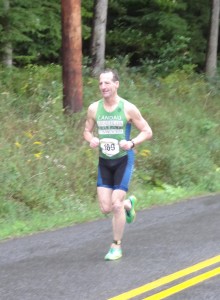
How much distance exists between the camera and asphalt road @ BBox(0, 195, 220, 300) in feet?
20.2

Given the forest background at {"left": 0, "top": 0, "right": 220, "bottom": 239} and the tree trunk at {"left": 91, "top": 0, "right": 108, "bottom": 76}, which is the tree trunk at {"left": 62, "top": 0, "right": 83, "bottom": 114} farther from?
the tree trunk at {"left": 91, "top": 0, "right": 108, "bottom": 76}

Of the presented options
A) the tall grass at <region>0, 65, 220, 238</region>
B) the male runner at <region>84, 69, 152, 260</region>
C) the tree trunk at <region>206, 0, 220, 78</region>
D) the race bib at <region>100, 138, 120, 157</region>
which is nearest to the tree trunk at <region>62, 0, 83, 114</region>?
the tall grass at <region>0, 65, 220, 238</region>

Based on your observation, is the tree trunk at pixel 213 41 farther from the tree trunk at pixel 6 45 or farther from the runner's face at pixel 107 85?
the runner's face at pixel 107 85

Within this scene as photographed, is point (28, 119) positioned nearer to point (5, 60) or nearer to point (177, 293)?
point (5, 60)

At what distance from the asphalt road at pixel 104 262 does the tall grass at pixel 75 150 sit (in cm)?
Result: 85

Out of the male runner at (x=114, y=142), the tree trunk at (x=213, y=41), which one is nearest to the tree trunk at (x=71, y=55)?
the male runner at (x=114, y=142)

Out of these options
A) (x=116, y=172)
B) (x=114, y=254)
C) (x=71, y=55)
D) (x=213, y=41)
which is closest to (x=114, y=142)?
(x=116, y=172)

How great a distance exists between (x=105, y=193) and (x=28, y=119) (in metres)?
5.91

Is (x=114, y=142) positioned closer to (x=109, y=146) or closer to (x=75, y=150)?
(x=109, y=146)

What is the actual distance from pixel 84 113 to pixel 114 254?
689 centimetres

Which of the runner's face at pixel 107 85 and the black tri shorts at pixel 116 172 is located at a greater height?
the runner's face at pixel 107 85

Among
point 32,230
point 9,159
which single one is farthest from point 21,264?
point 9,159

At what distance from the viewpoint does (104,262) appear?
7180 mm

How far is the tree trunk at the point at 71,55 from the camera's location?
1323 cm
